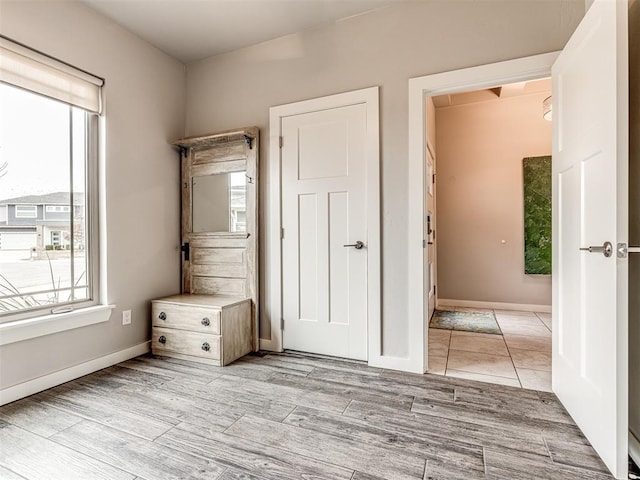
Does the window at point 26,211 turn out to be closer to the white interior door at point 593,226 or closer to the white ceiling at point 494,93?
the white interior door at point 593,226

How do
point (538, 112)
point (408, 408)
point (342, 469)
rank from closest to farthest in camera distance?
point (342, 469), point (408, 408), point (538, 112)

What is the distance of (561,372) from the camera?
6.29ft

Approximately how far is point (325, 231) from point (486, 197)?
3.05 m

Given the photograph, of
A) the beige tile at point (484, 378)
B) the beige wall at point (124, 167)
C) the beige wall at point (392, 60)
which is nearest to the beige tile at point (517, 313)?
the beige tile at point (484, 378)

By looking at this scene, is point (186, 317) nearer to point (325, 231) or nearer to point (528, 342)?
point (325, 231)

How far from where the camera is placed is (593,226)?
1.52m

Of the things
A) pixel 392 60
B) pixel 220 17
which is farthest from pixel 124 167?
pixel 392 60

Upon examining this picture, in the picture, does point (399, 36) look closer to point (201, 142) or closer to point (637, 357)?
point (201, 142)

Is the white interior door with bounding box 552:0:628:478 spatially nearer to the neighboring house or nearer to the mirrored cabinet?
the mirrored cabinet

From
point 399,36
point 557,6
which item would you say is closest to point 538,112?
point 557,6

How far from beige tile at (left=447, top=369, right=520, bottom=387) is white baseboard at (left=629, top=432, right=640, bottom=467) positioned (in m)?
0.69

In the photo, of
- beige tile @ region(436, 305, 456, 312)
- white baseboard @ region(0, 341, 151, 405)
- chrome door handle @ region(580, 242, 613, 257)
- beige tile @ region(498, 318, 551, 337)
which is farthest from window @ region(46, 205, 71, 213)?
beige tile @ region(436, 305, 456, 312)

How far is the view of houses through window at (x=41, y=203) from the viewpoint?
6.78 feet

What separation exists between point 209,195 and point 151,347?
1.48 m
